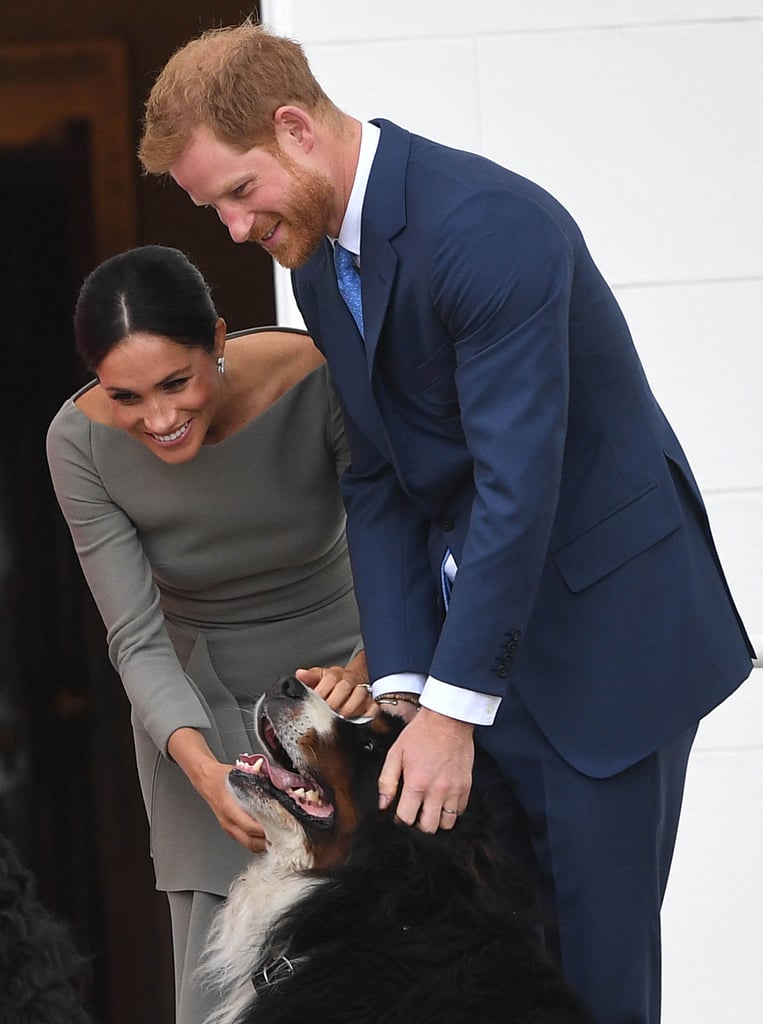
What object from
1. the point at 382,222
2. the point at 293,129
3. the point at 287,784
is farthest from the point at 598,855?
the point at 293,129

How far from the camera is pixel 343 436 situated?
2176mm

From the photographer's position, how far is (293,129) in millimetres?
1600

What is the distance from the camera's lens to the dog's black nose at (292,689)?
1.83 m

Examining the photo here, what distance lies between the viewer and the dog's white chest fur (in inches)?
69.2

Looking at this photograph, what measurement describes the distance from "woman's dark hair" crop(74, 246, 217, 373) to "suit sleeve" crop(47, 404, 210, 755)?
193 millimetres

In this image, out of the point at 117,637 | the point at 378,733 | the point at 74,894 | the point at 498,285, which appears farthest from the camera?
the point at 74,894

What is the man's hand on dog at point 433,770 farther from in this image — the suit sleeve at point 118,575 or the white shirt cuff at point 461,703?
the suit sleeve at point 118,575

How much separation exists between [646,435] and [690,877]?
180 cm

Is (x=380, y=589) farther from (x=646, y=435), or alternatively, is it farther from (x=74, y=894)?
(x=74, y=894)

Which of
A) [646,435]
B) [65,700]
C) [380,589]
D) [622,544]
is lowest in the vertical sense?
[65,700]

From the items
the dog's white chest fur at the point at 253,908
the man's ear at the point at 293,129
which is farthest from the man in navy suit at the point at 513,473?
the dog's white chest fur at the point at 253,908

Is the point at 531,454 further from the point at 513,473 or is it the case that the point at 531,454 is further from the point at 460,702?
the point at 460,702

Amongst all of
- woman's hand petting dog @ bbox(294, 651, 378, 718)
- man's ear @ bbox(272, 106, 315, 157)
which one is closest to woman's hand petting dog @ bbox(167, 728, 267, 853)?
woman's hand petting dog @ bbox(294, 651, 378, 718)

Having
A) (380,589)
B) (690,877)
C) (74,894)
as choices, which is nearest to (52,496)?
(74,894)
